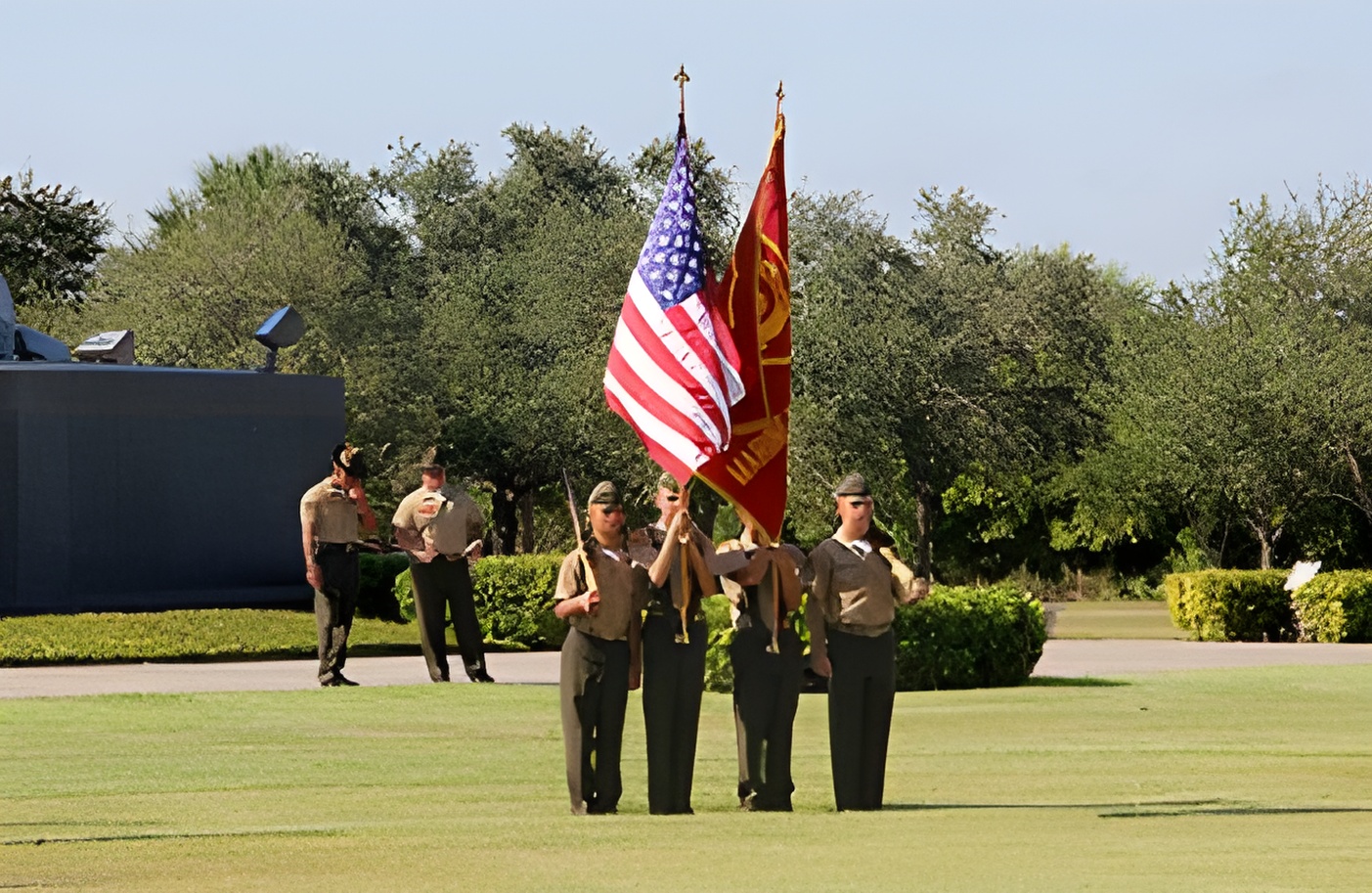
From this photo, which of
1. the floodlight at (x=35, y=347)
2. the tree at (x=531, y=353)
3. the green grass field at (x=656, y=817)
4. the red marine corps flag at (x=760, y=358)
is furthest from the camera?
the tree at (x=531, y=353)

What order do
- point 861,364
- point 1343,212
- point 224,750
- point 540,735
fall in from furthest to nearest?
point 1343,212 → point 861,364 → point 540,735 → point 224,750

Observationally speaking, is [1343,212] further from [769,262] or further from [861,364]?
[769,262]

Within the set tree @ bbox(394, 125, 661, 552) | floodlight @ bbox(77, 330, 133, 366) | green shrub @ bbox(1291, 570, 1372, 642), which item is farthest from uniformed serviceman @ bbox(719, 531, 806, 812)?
tree @ bbox(394, 125, 661, 552)

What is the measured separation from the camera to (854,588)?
424 inches

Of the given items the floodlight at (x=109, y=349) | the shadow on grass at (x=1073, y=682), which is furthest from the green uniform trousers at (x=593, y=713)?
the floodlight at (x=109, y=349)

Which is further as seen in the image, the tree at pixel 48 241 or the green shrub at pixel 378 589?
the tree at pixel 48 241

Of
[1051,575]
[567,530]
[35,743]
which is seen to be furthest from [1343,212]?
[35,743]

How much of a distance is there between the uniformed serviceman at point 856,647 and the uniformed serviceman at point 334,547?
A: 25.5 feet

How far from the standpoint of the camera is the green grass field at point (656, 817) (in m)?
8.26

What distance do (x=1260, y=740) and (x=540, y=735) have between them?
15.6 feet

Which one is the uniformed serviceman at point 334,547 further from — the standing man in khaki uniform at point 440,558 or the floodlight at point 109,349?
the floodlight at point 109,349

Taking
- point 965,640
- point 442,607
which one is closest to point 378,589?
point 442,607

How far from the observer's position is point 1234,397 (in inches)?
1527

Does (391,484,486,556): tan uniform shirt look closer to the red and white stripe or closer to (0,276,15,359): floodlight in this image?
the red and white stripe
